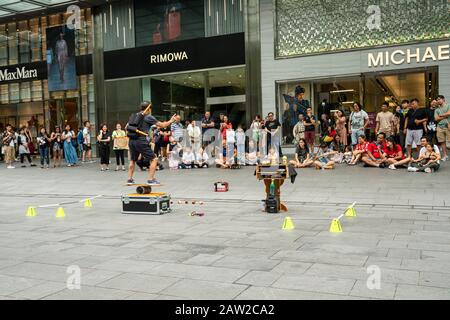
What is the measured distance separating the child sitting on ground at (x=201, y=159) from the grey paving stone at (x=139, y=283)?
1236 cm

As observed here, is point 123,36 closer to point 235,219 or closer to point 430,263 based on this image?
point 235,219

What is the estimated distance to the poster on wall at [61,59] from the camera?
24.9 meters

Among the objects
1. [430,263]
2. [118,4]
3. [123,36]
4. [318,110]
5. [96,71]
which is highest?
[118,4]

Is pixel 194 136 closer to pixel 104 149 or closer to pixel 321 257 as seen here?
pixel 104 149

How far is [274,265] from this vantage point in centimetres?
508

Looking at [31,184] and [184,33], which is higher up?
[184,33]

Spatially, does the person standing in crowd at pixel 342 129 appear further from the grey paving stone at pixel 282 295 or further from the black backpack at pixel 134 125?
the grey paving stone at pixel 282 295

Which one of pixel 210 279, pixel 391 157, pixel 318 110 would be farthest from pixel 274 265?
pixel 318 110

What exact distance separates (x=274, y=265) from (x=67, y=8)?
22.5 metres

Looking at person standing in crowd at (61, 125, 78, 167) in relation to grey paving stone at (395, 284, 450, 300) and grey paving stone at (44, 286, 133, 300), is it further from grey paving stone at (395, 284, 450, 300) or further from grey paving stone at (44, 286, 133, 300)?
grey paving stone at (395, 284, 450, 300)

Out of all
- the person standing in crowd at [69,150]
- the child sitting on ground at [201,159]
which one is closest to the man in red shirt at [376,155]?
the child sitting on ground at [201,159]

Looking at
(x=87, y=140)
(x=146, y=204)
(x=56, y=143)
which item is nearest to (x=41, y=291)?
(x=146, y=204)

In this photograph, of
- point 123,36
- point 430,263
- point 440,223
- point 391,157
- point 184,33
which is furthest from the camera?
point 123,36

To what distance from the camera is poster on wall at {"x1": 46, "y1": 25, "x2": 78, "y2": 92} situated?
24922 millimetres
